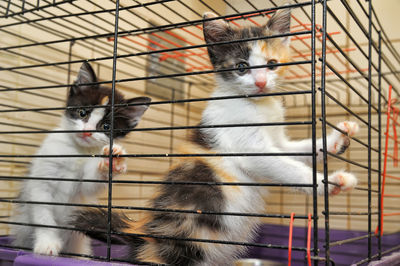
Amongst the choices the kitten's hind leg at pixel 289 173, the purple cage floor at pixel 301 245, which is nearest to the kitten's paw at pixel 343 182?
the kitten's hind leg at pixel 289 173

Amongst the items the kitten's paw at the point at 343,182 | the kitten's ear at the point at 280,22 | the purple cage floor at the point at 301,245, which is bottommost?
the purple cage floor at the point at 301,245

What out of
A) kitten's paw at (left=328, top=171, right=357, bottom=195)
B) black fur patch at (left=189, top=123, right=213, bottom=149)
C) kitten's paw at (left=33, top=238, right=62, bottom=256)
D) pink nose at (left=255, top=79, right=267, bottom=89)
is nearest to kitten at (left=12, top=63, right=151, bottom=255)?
kitten's paw at (left=33, top=238, right=62, bottom=256)

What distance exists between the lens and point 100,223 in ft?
4.25

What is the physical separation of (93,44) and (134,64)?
29cm

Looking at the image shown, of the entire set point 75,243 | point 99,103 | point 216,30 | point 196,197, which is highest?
point 216,30

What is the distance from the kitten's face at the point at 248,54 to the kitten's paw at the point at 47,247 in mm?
794

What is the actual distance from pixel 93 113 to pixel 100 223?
0.46m

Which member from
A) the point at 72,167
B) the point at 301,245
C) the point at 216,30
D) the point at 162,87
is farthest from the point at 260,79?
the point at 301,245

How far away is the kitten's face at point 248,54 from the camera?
1.31 metres

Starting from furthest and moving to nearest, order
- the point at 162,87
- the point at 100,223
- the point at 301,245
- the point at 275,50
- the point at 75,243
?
the point at 162,87
the point at 301,245
the point at 75,243
the point at 275,50
the point at 100,223

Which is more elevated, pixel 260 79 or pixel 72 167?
pixel 260 79

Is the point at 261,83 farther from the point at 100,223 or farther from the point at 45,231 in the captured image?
the point at 45,231

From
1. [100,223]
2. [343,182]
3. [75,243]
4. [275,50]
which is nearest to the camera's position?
[343,182]

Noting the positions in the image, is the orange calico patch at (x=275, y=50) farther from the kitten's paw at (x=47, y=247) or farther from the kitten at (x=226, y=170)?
the kitten's paw at (x=47, y=247)
